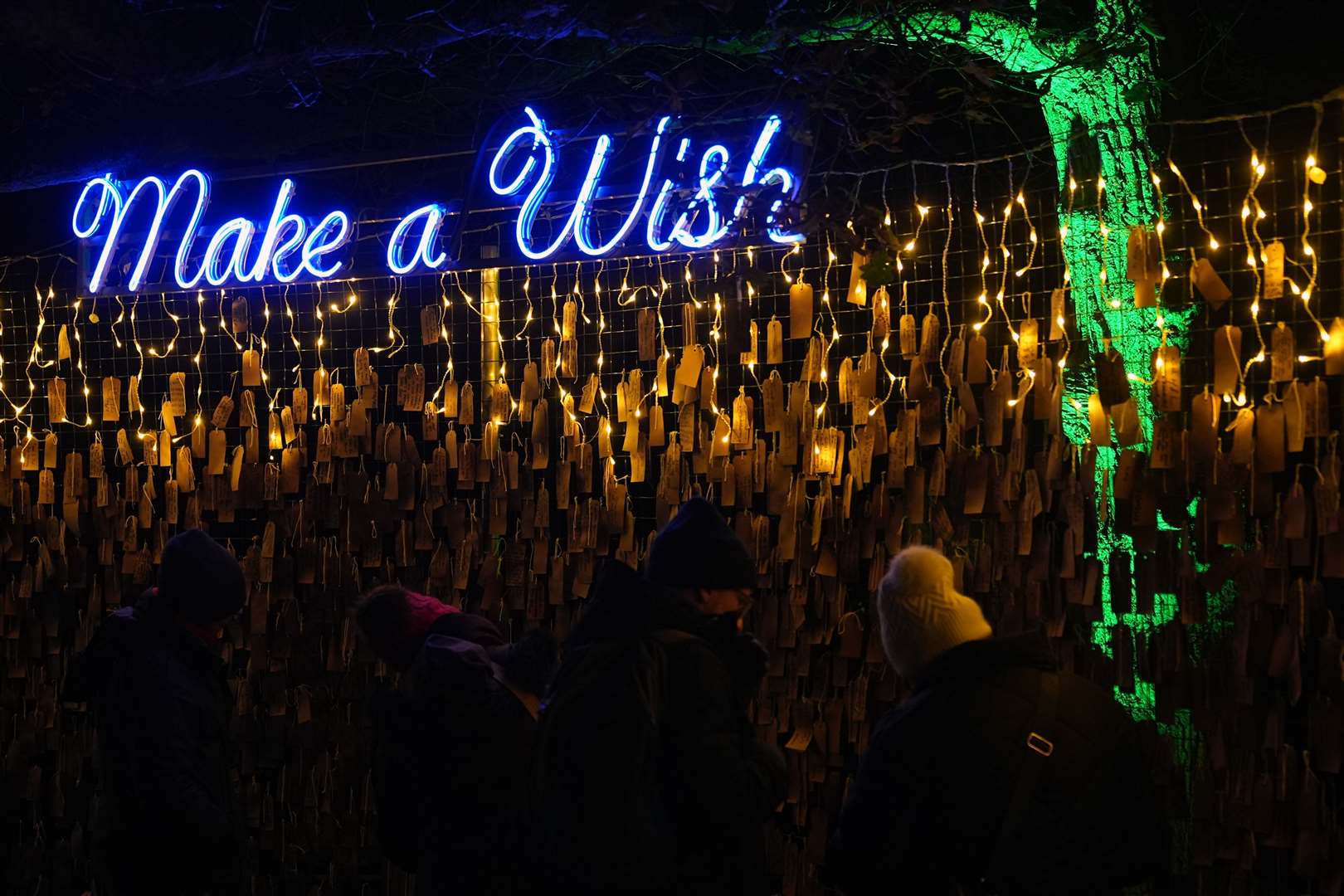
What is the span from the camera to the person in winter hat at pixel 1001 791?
8.29ft

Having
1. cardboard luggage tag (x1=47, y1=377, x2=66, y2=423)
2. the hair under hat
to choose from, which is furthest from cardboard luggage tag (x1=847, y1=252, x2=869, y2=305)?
cardboard luggage tag (x1=47, y1=377, x2=66, y2=423)

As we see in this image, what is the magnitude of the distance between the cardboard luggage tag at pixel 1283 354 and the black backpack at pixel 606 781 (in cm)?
201

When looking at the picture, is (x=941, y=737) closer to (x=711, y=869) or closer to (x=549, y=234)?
(x=711, y=869)

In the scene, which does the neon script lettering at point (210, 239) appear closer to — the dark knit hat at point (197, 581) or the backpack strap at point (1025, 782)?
the dark knit hat at point (197, 581)

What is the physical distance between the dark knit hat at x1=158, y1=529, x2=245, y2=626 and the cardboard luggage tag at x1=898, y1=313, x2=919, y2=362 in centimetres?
214

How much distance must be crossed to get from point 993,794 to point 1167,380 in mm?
1766

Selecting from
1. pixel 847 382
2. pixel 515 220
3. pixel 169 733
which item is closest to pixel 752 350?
pixel 847 382

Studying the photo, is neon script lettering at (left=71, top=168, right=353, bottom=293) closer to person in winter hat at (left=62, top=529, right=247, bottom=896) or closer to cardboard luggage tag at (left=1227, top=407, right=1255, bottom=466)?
person in winter hat at (left=62, top=529, right=247, bottom=896)

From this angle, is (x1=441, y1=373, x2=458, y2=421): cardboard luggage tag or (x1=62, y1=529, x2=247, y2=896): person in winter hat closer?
(x1=62, y1=529, x2=247, y2=896): person in winter hat

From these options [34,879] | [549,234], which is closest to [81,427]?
[34,879]

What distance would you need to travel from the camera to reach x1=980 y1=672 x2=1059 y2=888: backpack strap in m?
2.52

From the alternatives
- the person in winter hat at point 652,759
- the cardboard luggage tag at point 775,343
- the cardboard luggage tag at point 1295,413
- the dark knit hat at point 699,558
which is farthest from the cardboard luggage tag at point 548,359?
the cardboard luggage tag at point 1295,413

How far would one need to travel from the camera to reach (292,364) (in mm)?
5297

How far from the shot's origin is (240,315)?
17.2 feet
